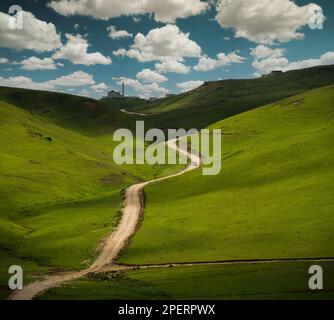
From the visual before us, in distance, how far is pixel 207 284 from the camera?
141 ft

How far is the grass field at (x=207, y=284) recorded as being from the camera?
126 feet


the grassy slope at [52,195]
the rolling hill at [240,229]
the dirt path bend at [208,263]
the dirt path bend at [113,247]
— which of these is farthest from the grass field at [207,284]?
the grassy slope at [52,195]


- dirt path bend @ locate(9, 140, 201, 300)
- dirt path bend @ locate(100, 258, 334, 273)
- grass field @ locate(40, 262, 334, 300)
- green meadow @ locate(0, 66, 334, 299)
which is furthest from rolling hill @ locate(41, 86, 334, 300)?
dirt path bend @ locate(9, 140, 201, 300)

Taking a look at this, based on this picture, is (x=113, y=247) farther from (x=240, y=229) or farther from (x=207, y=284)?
(x=207, y=284)

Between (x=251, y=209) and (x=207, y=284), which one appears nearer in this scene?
(x=207, y=284)

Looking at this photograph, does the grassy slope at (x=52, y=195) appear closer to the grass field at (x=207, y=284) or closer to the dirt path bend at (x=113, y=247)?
the dirt path bend at (x=113, y=247)

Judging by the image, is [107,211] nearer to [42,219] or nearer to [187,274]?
[42,219]

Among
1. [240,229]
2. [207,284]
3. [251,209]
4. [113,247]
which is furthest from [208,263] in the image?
[251,209]

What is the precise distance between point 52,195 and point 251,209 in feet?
159

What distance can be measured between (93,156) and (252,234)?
329 feet

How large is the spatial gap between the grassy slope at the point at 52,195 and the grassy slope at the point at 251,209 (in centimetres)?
889

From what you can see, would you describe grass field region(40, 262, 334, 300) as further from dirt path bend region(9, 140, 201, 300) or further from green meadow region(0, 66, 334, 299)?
dirt path bend region(9, 140, 201, 300)

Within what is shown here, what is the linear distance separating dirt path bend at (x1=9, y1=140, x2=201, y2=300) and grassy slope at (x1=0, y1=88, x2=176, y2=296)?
5.90 ft
